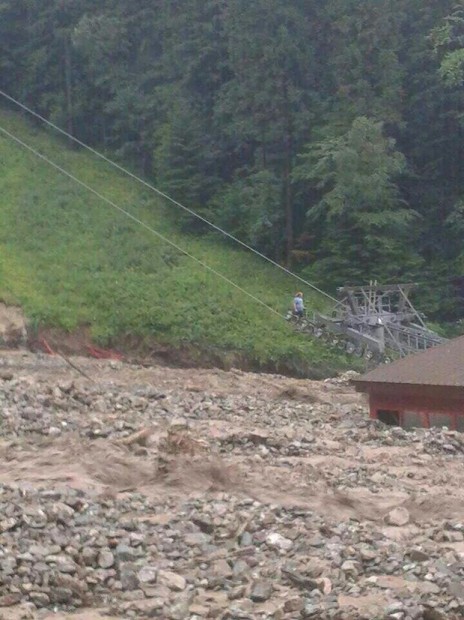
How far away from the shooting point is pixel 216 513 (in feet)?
37.9

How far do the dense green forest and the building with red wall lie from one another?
18780 millimetres

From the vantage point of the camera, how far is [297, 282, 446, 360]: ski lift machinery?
105 ft

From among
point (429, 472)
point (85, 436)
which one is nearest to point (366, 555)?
point (429, 472)

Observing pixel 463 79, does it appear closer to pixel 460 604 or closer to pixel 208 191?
pixel 208 191

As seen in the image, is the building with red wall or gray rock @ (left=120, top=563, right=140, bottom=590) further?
the building with red wall

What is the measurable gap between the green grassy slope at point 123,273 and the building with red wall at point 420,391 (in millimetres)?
12805

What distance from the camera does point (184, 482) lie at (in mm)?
12898

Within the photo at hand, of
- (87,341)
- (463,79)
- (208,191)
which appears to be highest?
(463,79)

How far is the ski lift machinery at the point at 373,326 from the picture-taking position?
31953mm

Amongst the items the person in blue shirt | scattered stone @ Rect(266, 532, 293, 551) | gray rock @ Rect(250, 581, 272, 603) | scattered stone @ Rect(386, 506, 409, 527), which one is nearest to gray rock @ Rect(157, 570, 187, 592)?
gray rock @ Rect(250, 581, 272, 603)

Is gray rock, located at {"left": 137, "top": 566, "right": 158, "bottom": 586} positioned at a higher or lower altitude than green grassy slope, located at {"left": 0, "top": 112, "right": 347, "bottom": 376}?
lower

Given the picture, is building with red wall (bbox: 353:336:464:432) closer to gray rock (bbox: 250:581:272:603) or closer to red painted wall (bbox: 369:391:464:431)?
red painted wall (bbox: 369:391:464:431)

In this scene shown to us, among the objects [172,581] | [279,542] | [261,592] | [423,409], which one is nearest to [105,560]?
[172,581]

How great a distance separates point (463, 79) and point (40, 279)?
18.4 m
